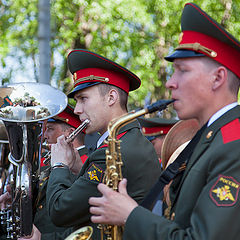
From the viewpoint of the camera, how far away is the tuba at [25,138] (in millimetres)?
3844

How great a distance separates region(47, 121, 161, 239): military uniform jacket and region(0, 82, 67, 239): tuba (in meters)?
0.68

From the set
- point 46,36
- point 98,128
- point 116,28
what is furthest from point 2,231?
point 116,28

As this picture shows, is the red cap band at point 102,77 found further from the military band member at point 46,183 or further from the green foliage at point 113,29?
the green foliage at point 113,29

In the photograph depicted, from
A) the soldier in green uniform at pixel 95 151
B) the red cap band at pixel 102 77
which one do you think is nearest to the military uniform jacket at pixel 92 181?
the soldier in green uniform at pixel 95 151

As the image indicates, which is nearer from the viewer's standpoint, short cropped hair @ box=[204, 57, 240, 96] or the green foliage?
short cropped hair @ box=[204, 57, 240, 96]

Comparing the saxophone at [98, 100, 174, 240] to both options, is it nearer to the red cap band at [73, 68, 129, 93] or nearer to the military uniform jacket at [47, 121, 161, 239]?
the military uniform jacket at [47, 121, 161, 239]

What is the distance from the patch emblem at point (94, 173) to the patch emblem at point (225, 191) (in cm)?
117

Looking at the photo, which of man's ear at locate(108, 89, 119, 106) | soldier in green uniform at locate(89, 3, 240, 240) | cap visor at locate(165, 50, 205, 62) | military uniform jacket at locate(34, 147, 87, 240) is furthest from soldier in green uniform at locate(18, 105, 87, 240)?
cap visor at locate(165, 50, 205, 62)

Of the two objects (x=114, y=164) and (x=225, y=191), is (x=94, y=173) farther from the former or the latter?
(x=225, y=191)

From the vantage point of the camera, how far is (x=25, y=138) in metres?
3.89

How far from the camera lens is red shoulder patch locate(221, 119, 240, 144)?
2193mm

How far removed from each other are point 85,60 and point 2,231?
7.53ft

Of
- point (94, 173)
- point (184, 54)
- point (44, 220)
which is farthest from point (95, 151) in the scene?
point (44, 220)

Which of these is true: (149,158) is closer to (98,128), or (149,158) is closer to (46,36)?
(98,128)
